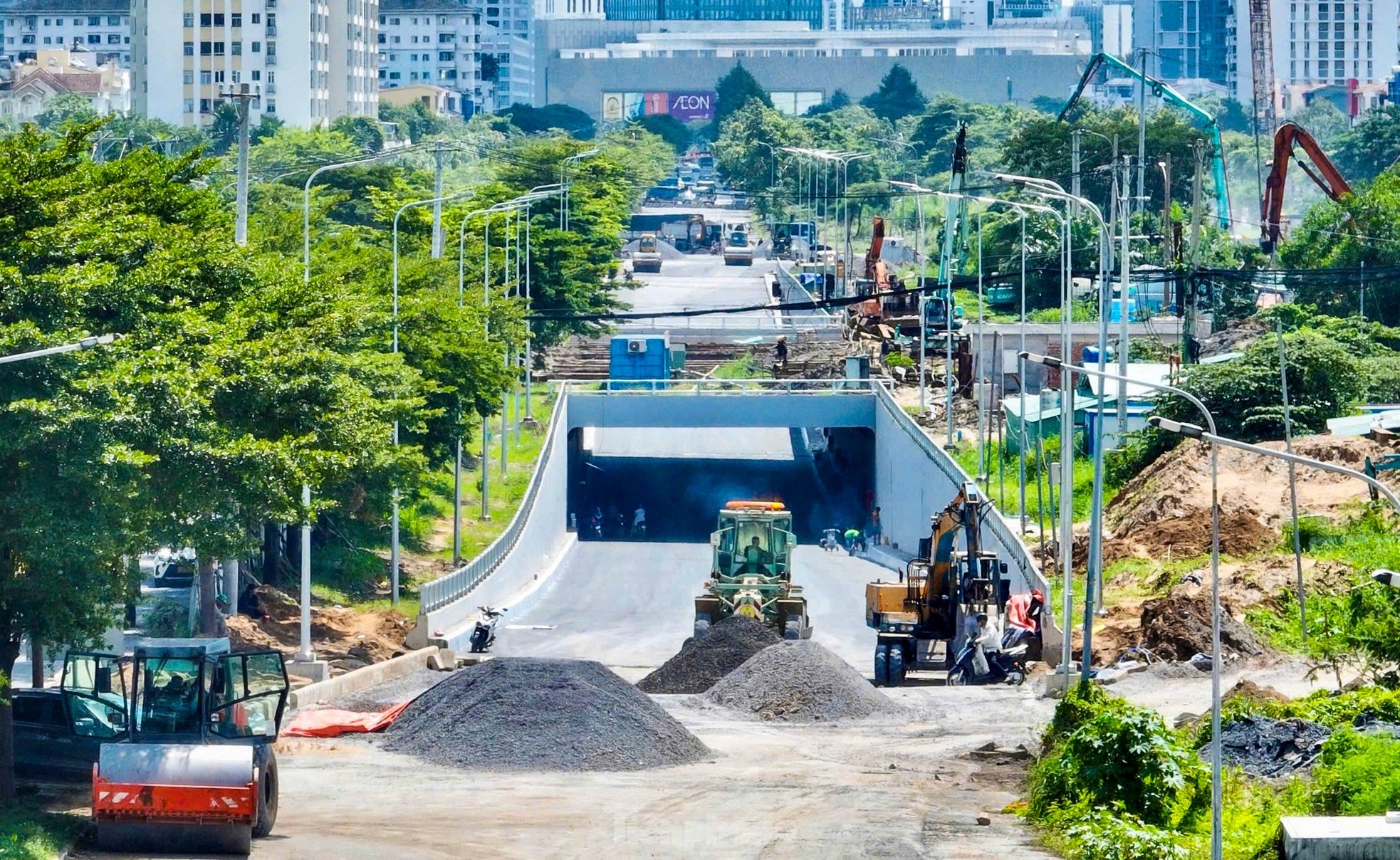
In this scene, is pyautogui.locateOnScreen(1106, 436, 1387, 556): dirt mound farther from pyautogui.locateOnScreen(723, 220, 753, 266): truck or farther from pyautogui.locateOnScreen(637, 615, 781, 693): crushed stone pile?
pyautogui.locateOnScreen(723, 220, 753, 266): truck

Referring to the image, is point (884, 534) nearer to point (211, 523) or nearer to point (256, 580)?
point (256, 580)

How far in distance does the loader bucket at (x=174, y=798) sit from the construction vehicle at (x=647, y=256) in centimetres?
11259

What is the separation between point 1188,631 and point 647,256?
10403 cm

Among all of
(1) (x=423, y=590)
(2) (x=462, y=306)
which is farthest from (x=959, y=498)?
(2) (x=462, y=306)

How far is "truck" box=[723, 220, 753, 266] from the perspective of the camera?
144m

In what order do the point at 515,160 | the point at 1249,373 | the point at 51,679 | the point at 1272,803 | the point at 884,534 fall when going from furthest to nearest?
the point at 515,160 < the point at 884,534 < the point at 1249,373 < the point at 51,679 < the point at 1272,803

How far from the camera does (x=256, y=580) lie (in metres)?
48.5

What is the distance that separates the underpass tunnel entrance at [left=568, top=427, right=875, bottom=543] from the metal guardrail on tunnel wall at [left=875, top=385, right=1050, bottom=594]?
Result: 5726 mm

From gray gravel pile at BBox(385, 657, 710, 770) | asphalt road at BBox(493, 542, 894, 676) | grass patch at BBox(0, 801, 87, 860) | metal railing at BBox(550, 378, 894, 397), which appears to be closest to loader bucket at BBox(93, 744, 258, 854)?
grass patch at BBox(0, 801, 87, 860)

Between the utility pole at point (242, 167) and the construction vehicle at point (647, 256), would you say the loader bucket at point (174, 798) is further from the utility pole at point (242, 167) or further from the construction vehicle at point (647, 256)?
the construction vehicle at point (647, 256)

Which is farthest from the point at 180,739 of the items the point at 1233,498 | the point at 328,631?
the point at 1233,498

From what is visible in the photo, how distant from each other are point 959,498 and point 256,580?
16743 mm

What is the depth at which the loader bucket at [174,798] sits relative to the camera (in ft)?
73.8

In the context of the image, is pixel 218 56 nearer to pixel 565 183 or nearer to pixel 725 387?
pixel 565 183
